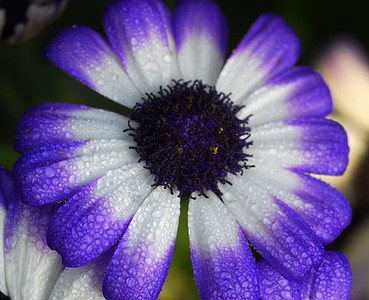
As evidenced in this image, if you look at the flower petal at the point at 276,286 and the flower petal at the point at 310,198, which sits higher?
the flower petal at the point at 310,198

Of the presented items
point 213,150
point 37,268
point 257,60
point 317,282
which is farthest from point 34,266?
point 257,60

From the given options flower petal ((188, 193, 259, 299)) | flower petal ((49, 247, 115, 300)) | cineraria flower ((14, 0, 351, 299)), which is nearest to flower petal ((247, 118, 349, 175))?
cineraria flower ((14, 0, 351, 299))

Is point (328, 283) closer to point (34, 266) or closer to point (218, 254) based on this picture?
point (218, 254)

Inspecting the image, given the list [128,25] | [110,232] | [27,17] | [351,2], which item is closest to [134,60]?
[128,25]

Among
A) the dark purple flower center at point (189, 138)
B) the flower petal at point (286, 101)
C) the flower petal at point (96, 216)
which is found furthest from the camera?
the flower petal at point (286, 101)

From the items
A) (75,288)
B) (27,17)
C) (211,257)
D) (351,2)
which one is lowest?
(75,288)

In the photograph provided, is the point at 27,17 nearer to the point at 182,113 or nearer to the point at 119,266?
the point at 182,113

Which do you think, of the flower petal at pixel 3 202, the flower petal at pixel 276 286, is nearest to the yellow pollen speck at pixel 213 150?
the flower petal at pixel 276 286

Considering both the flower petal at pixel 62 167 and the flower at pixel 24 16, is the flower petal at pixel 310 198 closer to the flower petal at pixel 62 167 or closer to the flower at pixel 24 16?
the flower petal at pixel 62 167
